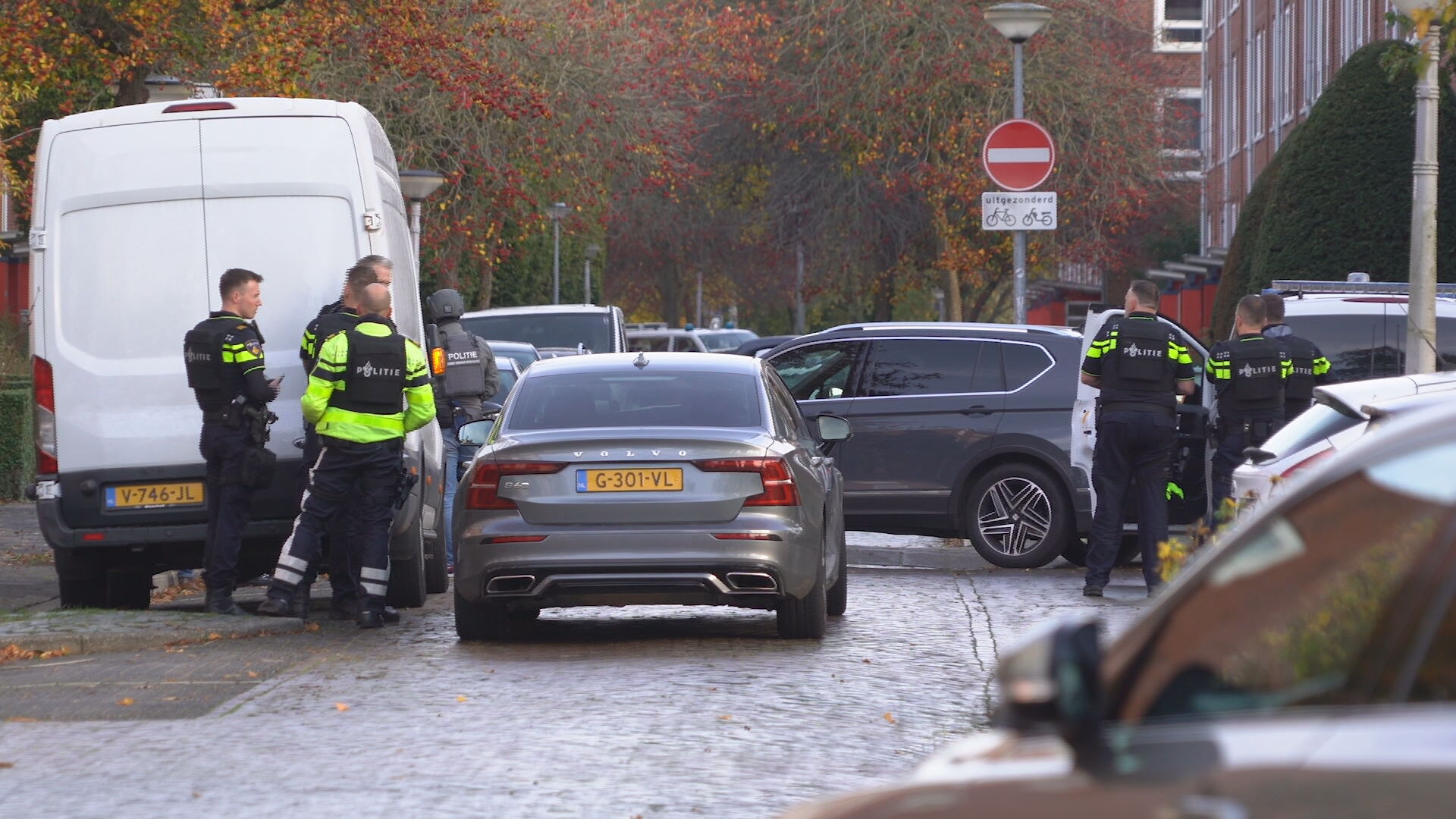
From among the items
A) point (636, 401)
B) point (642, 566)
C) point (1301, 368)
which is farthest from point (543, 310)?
point (642, 566)

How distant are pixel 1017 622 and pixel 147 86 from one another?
1064 cm

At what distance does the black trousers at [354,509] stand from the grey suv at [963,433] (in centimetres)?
460

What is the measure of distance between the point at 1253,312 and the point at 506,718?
6753mm

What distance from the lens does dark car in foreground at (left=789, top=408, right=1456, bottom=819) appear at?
7.16 feet

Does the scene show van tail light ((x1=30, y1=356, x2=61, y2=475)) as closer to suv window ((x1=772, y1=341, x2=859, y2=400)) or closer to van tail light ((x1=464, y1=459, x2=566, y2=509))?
van tail light ((x1=464, y1=459, x2=566, y2=509))

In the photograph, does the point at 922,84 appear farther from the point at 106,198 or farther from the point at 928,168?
the point at 106,198

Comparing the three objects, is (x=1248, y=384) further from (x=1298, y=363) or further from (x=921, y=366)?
(x=921, y=366)

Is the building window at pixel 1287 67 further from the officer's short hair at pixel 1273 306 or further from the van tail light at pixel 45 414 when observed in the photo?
the van tail light at pixel 45 414

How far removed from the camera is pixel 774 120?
37344 mm

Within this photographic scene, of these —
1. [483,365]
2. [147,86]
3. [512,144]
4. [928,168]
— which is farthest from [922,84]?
[483,365]

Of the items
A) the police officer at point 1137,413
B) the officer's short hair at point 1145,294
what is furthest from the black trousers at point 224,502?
the officer's short hair at point 1145,294

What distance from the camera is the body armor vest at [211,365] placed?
33.6ft

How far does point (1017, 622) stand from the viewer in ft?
36.5

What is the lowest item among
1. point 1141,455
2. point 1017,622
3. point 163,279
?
point 1017,622
